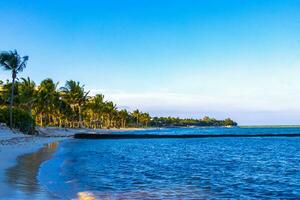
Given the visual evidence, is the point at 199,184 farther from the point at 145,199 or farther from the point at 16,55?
the point at 16,55

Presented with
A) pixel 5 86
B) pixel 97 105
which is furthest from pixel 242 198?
pixel 97 105

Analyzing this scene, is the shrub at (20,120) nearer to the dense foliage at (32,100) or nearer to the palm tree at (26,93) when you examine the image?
the dense foliage at (32,100)

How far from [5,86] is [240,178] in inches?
3429

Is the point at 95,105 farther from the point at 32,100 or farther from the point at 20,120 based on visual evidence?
the point at 20,120

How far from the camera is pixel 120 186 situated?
22844 mm

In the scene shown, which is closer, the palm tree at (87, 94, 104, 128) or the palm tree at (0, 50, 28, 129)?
the palm tree at (0, 50, 28, 129)

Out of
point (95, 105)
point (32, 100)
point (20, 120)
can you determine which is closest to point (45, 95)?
point (32, 100)

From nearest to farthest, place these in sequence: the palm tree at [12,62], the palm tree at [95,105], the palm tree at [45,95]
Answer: the palm tree at [12,62] < the palm tree at [45,95] < the palm tree at [95,105]

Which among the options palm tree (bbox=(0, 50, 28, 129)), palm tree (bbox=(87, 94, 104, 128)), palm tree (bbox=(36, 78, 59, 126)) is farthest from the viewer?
palm tree (bbox=(87, 94, 104, 128))

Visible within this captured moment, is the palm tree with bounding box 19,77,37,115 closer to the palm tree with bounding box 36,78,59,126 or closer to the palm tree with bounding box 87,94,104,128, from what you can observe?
the palm tree with bounding box 36,78,59,126

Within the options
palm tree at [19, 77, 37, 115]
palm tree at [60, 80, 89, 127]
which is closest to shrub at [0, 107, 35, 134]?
palm tree at [19, 77, 37, 115]

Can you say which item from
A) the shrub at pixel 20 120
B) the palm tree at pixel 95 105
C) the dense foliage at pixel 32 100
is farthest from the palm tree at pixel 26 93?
the palm tree at pixel 95 105

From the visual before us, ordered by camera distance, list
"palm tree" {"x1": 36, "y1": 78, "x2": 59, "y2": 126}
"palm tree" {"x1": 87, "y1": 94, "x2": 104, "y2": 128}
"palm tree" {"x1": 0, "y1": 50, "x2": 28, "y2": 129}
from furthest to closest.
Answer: "palm tree" {"x1": 87, "y1": 94, "x2": 104, "y2": 128}
"palm tree" {"x1": 36, "y1": 78, "x2": 59, "y2": 126}
"palm tree" {"x1": 0, "y1": 50, "x2": 28, "y2": 129}

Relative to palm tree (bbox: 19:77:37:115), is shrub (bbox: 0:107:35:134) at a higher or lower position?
lower
